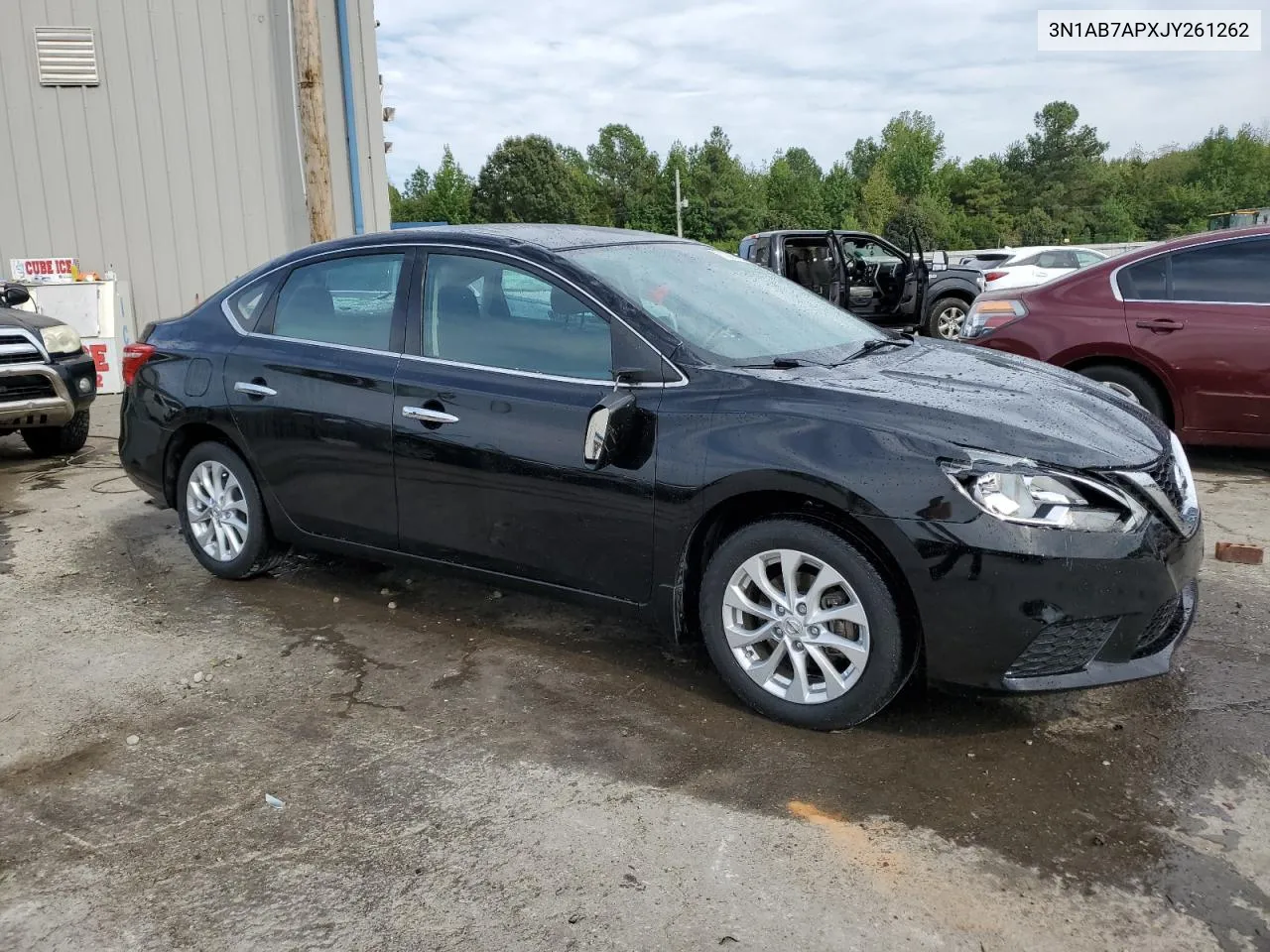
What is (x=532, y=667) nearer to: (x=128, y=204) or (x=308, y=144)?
(x=308, y=144)

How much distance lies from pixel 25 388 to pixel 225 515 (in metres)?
3.59

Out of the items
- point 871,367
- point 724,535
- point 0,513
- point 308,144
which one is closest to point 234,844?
point 724,535

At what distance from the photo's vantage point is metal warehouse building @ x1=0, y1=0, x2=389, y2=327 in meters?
12.0

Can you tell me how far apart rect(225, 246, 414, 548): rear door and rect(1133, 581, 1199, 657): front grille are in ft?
8.73

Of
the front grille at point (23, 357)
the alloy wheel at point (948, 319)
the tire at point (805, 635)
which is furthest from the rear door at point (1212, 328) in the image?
the alloy wheel at point (948, 319)

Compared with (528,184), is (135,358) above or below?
below

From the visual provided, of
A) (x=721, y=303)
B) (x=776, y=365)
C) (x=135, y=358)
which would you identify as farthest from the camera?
(x=135, y=358)

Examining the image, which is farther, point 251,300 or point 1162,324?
point 1162,324

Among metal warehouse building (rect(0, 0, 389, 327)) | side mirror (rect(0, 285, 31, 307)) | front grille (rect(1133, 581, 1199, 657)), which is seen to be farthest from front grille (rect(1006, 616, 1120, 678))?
metal warehouse building (rect(0, 0, 389, 327))

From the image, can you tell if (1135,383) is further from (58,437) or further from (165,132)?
(165,132)

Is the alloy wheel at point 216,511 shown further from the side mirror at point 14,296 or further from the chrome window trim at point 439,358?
the side mirror at point 14,296

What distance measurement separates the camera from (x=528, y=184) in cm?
7550

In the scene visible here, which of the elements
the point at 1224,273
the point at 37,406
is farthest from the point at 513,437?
the point at 37,406

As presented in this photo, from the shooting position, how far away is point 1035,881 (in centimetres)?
253
